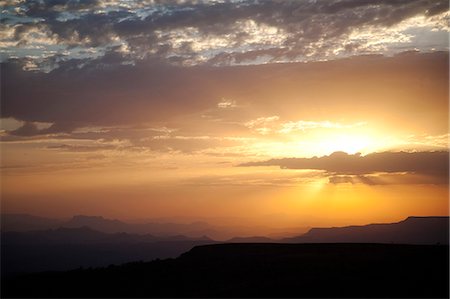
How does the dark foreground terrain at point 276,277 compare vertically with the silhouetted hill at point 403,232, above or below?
below

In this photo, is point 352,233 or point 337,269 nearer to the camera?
point 337,269

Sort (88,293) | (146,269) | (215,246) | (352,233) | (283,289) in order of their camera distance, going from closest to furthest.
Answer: (283,289)
(88,293)
(146,269)
(215,246)
(352,233)

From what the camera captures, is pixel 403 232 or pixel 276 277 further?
pixel 403 232

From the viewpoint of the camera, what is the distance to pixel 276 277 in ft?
83.6

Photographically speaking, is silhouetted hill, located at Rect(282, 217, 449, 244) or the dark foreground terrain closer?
the dark foreground terrain

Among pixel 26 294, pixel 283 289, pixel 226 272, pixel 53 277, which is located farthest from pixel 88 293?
pixel 283 289

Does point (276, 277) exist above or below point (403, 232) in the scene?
below

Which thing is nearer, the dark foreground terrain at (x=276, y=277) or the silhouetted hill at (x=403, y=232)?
the dark foreground terrain at (x=276, y=277)

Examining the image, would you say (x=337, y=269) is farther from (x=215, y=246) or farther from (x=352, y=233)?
(x=352, y=233)

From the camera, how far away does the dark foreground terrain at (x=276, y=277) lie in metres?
22.5

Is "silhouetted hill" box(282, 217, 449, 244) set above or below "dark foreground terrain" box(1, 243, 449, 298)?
above

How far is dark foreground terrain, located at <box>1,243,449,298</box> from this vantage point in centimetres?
2245

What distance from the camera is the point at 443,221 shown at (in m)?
Answer: 148

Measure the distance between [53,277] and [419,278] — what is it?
2076 centimetres
